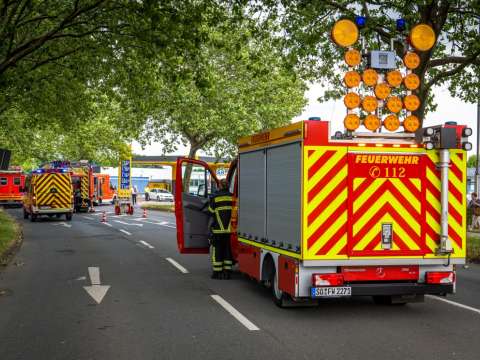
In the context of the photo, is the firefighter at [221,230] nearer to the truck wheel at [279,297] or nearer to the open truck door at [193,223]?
the open truck door at [193,223]

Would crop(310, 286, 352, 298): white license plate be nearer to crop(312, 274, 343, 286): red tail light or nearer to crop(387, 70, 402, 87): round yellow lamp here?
crop(312, 274, 343, 286): red tail light

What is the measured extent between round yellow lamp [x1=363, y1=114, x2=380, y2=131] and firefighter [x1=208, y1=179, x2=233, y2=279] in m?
3.63

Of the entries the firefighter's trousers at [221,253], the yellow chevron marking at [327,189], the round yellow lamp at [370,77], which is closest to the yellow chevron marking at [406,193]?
the yellow chevron marking at [327,189]

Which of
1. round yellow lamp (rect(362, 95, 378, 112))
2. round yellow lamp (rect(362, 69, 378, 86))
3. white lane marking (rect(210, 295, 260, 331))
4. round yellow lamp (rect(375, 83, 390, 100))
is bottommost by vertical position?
white lane marking (rect(210, 295, 260, 331))

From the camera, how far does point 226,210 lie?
11.8 m

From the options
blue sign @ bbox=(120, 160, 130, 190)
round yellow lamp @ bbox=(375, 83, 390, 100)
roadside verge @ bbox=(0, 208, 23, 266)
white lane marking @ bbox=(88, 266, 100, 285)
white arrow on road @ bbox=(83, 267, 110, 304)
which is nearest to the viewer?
round yellow lamp @ bbox=(375, 83, 390, 100)

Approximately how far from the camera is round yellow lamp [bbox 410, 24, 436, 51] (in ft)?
33.3

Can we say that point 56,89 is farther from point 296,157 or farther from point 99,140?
point 99,140

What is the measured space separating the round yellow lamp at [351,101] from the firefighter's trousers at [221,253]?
4.01m

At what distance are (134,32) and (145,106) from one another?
6391 mm

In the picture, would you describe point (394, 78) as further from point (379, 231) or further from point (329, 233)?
point (329, 233)

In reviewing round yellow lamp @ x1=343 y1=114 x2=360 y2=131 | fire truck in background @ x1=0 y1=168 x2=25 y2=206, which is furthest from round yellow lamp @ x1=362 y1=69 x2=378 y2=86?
fire truck in background @ x1=0 y1=168 x2=25 y2=206

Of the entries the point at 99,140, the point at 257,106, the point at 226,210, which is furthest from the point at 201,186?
the point at 99,140

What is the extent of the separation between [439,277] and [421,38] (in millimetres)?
3920
